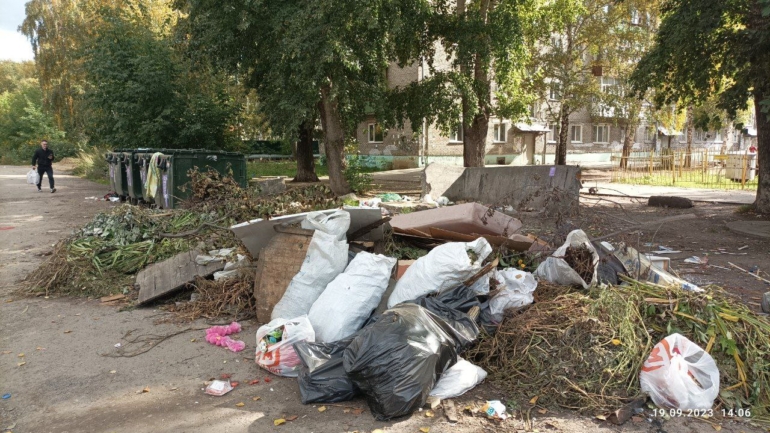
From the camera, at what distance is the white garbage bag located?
13.6 feet

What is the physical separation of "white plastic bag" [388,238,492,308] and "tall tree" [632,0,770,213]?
6.78 m

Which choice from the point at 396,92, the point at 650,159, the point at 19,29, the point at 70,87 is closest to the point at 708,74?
the point at 396,92

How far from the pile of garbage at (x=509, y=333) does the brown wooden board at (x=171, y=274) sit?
55.5 inches

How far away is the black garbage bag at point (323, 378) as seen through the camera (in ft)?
10.5

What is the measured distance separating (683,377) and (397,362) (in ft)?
5.34

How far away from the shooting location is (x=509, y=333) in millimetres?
3619

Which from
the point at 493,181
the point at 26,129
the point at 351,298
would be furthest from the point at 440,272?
the point at 26,129

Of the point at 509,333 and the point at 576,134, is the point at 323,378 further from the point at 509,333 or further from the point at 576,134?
the point at 576,134

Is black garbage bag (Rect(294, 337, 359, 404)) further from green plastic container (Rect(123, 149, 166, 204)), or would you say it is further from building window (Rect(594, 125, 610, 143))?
building window (Rect(594, 125, 610, 143))

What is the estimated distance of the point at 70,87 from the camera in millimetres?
26953

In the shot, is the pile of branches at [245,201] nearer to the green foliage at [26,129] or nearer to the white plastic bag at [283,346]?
the white plastic bag at [283,346]

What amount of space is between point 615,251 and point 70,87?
29583 mm

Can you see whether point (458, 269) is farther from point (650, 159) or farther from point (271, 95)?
point (650, 159)

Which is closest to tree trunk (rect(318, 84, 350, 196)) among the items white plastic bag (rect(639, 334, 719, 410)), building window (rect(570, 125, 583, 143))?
white plastic bag (rect(639, 334, 719, 410))
